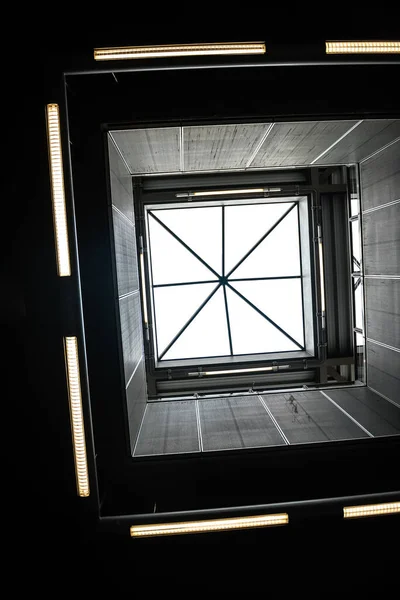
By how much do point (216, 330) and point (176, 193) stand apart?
5.36m

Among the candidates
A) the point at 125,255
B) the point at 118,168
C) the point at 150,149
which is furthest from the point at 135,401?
the point at 150,149

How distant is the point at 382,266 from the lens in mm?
7934

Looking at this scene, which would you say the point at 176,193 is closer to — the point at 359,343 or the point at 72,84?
the point at 72,84

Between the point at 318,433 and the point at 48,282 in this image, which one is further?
the point at 318,433


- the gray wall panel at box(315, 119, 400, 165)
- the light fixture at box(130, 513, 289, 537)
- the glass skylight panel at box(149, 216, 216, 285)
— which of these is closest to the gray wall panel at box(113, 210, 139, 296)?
the glass skylight panel at box(149, 216, 216, 285)

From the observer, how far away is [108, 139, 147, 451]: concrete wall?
21.1 feet

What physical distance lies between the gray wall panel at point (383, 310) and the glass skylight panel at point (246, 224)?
4.08 metres

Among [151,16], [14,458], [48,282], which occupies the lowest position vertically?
[14,458]

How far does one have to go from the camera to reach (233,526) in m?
5.21

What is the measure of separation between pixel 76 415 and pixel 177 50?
16.3ft

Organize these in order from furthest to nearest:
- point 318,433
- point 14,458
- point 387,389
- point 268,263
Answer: point 268,263
point 387,389
point 318,433
point 14,458

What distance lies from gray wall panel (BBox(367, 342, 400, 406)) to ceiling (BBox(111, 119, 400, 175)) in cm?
453

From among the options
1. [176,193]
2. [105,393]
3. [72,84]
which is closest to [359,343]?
[176,193]

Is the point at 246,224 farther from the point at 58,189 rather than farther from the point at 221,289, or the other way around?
the point at 58,189
